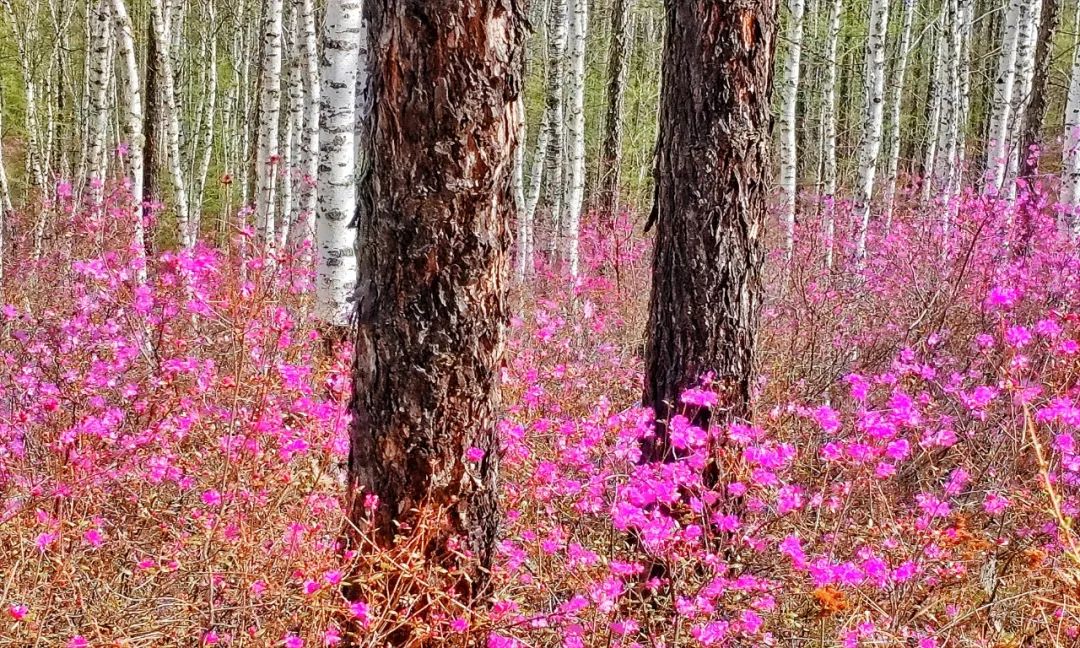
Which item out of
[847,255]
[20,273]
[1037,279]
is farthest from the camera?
[847,255]

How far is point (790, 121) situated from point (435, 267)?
31.0 feet

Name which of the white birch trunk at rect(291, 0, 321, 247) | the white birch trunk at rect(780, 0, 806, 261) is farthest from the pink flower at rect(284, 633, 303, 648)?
the white birch trunk at rect(780, 0, 806, 261)

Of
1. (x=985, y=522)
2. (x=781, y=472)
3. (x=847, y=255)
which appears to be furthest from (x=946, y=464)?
(x=847, y=255)

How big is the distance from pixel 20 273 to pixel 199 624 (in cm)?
600

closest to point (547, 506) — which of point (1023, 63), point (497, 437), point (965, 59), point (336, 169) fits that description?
point (497, 437)

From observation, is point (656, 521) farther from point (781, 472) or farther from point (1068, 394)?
point (1068, 394)

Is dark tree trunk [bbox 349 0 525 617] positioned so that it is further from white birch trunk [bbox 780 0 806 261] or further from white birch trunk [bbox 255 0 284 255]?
white birch trunk [bbox 780 0 806 261]

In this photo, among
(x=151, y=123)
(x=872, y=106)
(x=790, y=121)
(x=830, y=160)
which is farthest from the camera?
(x=830, y=160)

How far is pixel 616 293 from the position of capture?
9.23 metres

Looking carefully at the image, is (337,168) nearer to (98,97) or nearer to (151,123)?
(98,97)

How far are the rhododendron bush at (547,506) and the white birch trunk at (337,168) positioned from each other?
1.23 feet

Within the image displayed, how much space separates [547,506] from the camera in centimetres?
364

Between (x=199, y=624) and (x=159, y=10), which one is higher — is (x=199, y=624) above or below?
below

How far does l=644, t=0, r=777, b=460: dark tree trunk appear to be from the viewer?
3613mm
